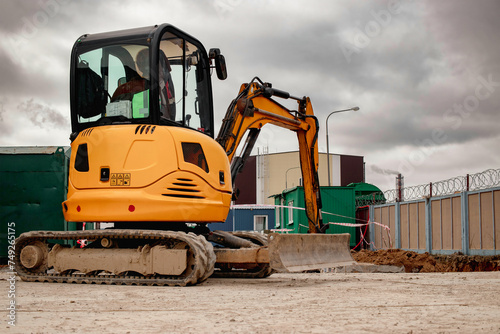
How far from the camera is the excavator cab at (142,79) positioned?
854 centimetres

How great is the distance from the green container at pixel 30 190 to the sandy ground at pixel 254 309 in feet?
17.6

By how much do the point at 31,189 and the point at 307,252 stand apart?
7075 mm

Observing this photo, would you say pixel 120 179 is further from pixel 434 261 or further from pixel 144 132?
pixel 434 261

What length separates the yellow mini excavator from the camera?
823cm

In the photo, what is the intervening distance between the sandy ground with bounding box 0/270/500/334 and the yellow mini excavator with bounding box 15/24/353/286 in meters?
0.65

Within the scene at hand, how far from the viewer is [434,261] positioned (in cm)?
1877

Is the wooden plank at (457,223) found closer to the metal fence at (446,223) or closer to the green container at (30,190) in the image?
the metal fence at (446,223)

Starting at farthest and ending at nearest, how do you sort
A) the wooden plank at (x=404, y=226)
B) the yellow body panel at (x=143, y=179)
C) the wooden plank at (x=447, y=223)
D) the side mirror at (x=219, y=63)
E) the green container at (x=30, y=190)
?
the wooden plank at (x=404, y=226)
the wooden plank at (x=447, y=223)
the green container at (x=30, y=190)
the side mirror at (x=219, y=63)
the yellow body panel at (x=143, y=179)

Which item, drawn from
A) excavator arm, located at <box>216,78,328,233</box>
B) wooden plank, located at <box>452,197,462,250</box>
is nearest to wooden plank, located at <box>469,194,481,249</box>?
wooden plank, located at <box>452,197,462,250</box>

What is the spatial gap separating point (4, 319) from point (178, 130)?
415cm

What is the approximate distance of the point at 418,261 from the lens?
19156 mm

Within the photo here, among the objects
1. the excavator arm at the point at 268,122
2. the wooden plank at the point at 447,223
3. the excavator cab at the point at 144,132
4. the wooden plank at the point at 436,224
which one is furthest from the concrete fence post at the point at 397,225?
the excavator cab at the point at 144,132

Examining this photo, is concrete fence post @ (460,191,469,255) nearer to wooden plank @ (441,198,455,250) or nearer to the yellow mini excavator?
wooden plank @ (441,198,455,250)

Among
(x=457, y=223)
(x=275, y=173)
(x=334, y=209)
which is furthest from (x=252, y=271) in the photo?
(x=275, y=173)
